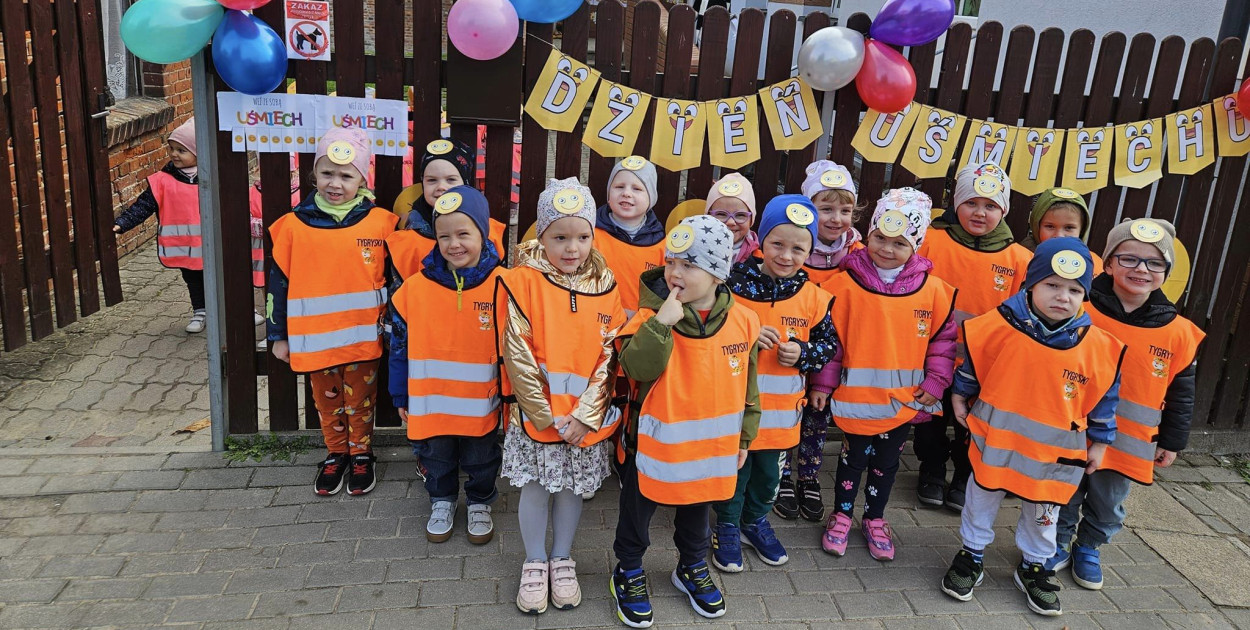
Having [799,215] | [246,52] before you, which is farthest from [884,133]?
[246,52]

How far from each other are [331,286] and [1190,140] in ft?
15.3

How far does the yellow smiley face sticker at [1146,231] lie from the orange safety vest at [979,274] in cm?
64

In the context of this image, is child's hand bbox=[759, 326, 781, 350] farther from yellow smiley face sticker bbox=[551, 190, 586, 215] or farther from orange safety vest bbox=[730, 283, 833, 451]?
yellow smiley face sticker bbox=[551, 190, 586, 215]

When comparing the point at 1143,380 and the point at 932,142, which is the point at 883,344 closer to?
the point at 1143,380

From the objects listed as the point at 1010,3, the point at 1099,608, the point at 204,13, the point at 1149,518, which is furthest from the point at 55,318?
the point at 1010,3

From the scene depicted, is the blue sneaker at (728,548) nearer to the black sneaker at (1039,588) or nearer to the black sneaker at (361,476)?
the black sneaker at (1039,588)

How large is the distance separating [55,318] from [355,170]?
3.70 meters

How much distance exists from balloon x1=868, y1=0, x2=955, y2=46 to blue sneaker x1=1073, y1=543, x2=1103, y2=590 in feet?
8.42

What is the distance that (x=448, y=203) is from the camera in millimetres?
3512

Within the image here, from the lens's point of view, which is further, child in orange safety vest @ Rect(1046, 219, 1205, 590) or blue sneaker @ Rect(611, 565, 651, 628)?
child in orange safety vest @ Rect(1046, 219, 1205, 590)

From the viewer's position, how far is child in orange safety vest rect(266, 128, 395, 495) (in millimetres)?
3922

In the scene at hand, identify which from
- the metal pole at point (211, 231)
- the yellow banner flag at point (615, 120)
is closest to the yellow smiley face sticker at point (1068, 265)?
the yellow banner flag at point (615, 120)

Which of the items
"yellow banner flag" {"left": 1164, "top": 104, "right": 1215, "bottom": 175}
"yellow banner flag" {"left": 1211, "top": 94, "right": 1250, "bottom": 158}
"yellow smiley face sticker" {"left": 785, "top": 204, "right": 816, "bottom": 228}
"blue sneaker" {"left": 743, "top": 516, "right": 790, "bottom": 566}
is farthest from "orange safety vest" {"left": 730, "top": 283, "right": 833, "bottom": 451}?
"yellow banner flag" {"left": 1211, "top": 94, "right": 1250, "bottom": 158}

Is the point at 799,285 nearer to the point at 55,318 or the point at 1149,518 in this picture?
the point at 1149,518
